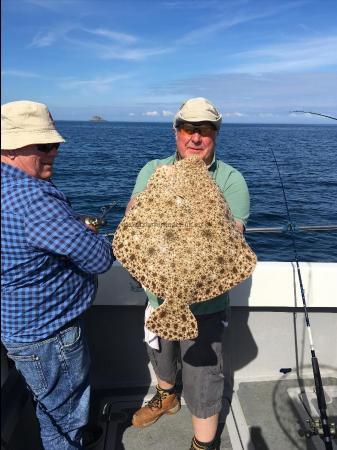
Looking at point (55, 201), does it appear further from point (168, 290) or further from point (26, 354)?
point (26, 354)

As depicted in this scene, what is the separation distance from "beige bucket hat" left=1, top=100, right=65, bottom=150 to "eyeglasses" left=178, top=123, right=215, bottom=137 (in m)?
0.82

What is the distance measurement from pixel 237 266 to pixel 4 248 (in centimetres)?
129

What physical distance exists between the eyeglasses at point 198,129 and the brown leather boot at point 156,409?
236 centimetres

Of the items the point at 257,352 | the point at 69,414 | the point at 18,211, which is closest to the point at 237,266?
the point at 18,211

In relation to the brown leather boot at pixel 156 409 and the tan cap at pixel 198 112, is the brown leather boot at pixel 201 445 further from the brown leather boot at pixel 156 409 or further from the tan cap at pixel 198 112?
the tan cap at pixel 198 112

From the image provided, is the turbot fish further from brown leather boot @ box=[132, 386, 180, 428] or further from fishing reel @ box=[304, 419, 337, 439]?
fishing reel @ box=[304, 419, 337, 439]

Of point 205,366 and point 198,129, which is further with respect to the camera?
point 205,366

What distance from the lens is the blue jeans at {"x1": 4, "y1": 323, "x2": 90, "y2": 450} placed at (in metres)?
2.38

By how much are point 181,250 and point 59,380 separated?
1206 millimetres

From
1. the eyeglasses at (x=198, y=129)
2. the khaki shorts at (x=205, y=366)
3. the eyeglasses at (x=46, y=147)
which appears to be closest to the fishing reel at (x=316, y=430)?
the khaki shorts at (x=205, y=366)

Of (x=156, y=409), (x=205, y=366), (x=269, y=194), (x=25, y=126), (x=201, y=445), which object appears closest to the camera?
(x=25, y=126)

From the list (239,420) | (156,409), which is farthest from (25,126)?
(239,420)

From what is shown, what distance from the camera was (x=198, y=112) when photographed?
251 cm

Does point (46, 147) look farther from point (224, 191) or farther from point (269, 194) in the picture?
point (269, 194)
